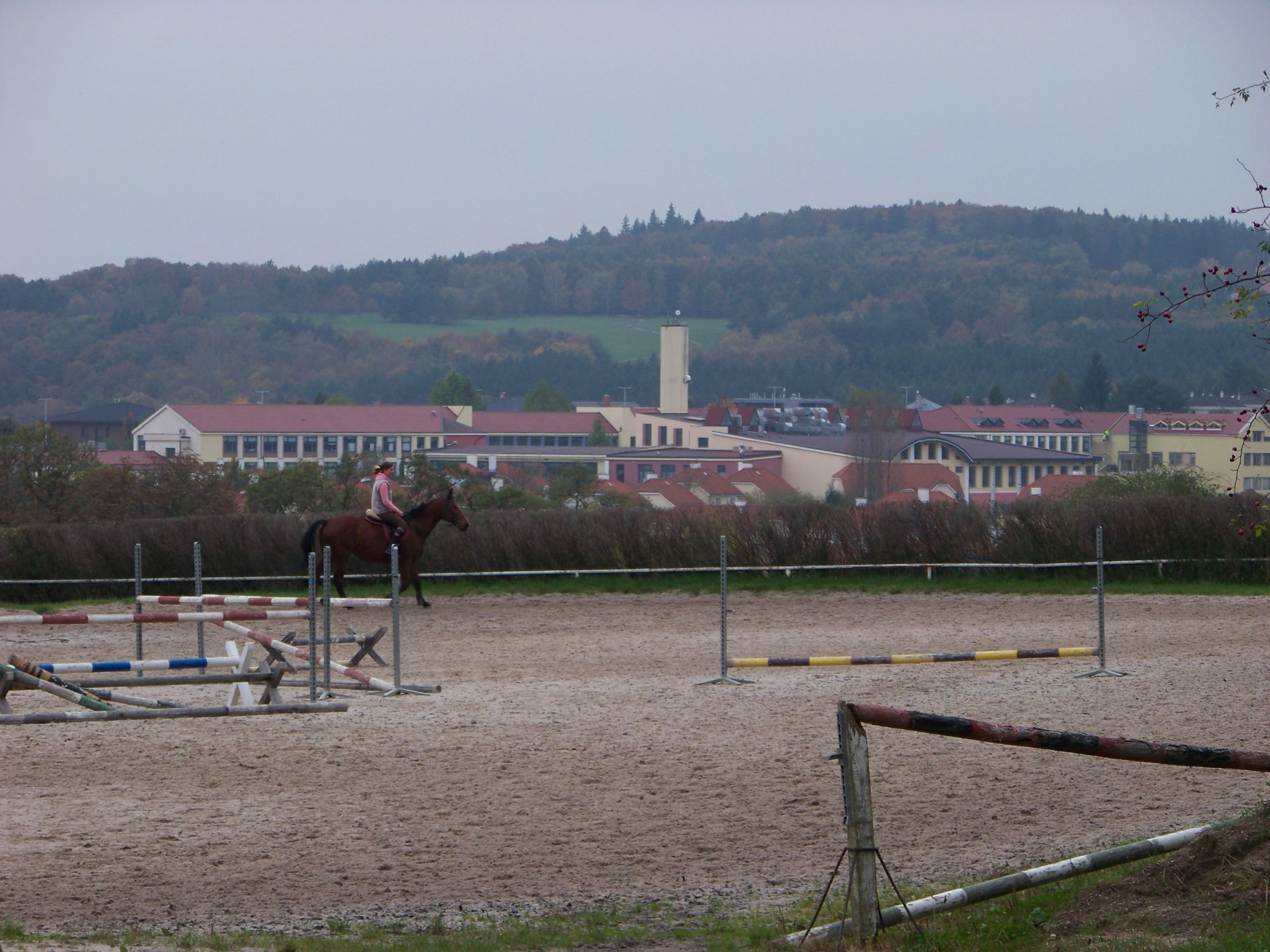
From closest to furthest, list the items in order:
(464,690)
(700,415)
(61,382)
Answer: (464,690) < (700,415) < (61,382)

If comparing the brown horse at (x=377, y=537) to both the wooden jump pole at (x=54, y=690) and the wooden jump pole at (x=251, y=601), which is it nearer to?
the wooden jump pole at (x=251, y=601)

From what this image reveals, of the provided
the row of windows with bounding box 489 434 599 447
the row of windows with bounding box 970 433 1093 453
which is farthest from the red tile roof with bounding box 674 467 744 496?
the row of windows with bounding box 489 434 599 447

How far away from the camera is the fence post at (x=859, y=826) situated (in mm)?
4430

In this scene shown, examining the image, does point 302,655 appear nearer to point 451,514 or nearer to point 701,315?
point 451,514

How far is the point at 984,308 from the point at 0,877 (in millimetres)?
138760

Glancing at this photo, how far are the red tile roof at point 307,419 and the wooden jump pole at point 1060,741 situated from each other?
73668mm

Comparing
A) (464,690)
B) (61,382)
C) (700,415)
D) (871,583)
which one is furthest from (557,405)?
(464,690)

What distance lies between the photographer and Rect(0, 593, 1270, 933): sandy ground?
232 inches

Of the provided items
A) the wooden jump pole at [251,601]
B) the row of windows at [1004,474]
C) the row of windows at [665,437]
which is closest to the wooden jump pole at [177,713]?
the wooden jump pole at [251,601]

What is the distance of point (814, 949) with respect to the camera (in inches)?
176

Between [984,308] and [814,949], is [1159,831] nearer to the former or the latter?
A: [814,949]

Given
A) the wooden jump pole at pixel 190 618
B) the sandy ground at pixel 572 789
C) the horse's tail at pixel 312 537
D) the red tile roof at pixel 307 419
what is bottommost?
the sandy ground at pixel 572 789

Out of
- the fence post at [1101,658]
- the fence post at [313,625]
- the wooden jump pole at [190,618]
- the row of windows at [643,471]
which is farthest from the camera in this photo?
the row of windows at [643,471]

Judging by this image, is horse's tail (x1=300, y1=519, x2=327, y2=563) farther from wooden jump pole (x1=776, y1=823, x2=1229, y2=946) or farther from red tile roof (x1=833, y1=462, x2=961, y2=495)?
red tile roof (x1=833, y1=462, x2=961, y2=495)
